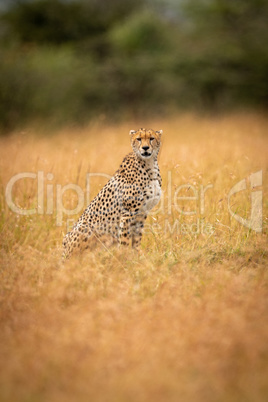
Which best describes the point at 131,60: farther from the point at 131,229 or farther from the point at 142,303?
the point at 142,303

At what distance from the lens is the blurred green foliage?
1244 cm

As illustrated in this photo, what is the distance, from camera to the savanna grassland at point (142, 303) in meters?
2.15

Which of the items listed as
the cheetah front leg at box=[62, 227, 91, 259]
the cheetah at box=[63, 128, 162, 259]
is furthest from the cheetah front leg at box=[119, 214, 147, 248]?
the cheetah front leg at box=[62, 227, 91, 259]

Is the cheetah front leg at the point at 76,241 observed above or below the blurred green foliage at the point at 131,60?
below

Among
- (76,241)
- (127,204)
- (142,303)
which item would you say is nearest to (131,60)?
(127,204)

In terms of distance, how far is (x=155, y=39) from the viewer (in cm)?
1561

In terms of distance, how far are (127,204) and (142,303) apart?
4.16 feet

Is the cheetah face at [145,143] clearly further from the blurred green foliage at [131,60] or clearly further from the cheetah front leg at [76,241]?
the blurred green foliage at [131,60]

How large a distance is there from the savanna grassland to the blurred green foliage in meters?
7.33

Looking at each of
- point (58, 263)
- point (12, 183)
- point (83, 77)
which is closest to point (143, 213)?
point (58, 263)

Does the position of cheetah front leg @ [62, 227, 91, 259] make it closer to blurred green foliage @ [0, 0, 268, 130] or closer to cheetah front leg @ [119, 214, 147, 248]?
cheetah front leg @ [119, 214, 147, 248]

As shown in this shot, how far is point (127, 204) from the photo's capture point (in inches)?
159

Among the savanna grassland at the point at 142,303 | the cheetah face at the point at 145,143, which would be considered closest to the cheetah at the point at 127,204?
the cheetah face at the point at 145,143

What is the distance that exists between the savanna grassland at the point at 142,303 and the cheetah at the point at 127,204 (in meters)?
0.22
